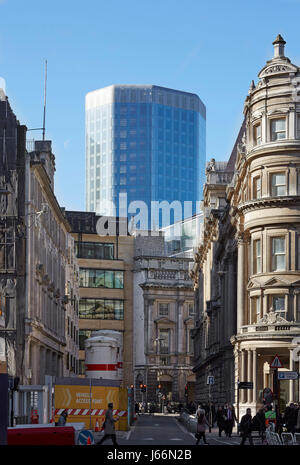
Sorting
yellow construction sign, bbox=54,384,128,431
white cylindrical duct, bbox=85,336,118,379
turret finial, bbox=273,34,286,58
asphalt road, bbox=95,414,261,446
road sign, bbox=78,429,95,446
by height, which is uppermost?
turret finial, bbox=273,34,286,58

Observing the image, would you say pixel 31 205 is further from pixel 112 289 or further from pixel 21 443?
pixel 112 289

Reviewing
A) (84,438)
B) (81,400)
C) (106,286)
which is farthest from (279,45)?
(106,286)

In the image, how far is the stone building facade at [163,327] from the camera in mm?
133000

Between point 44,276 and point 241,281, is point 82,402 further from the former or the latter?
point 44,276

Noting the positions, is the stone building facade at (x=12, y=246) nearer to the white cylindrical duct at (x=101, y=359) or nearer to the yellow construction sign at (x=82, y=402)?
the white cylindrical duct at (x=101, y=359)

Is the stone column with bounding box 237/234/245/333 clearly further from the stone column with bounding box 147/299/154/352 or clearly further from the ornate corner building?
the stone column with bounding box 147/299/154/352

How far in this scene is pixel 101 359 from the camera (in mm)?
59688

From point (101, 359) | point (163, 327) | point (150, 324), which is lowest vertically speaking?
point (101, 359)

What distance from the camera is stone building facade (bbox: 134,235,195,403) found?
133000mm

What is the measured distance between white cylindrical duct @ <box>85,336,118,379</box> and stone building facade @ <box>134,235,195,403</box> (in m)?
71.2

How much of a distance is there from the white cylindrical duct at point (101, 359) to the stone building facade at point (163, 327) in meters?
71.2

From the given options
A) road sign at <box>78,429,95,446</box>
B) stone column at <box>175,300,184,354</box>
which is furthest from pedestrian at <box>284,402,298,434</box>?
stone column at <box>175,300,184,354</box>

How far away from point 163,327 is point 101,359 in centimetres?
7627

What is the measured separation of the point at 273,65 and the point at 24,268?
19.7 metres
